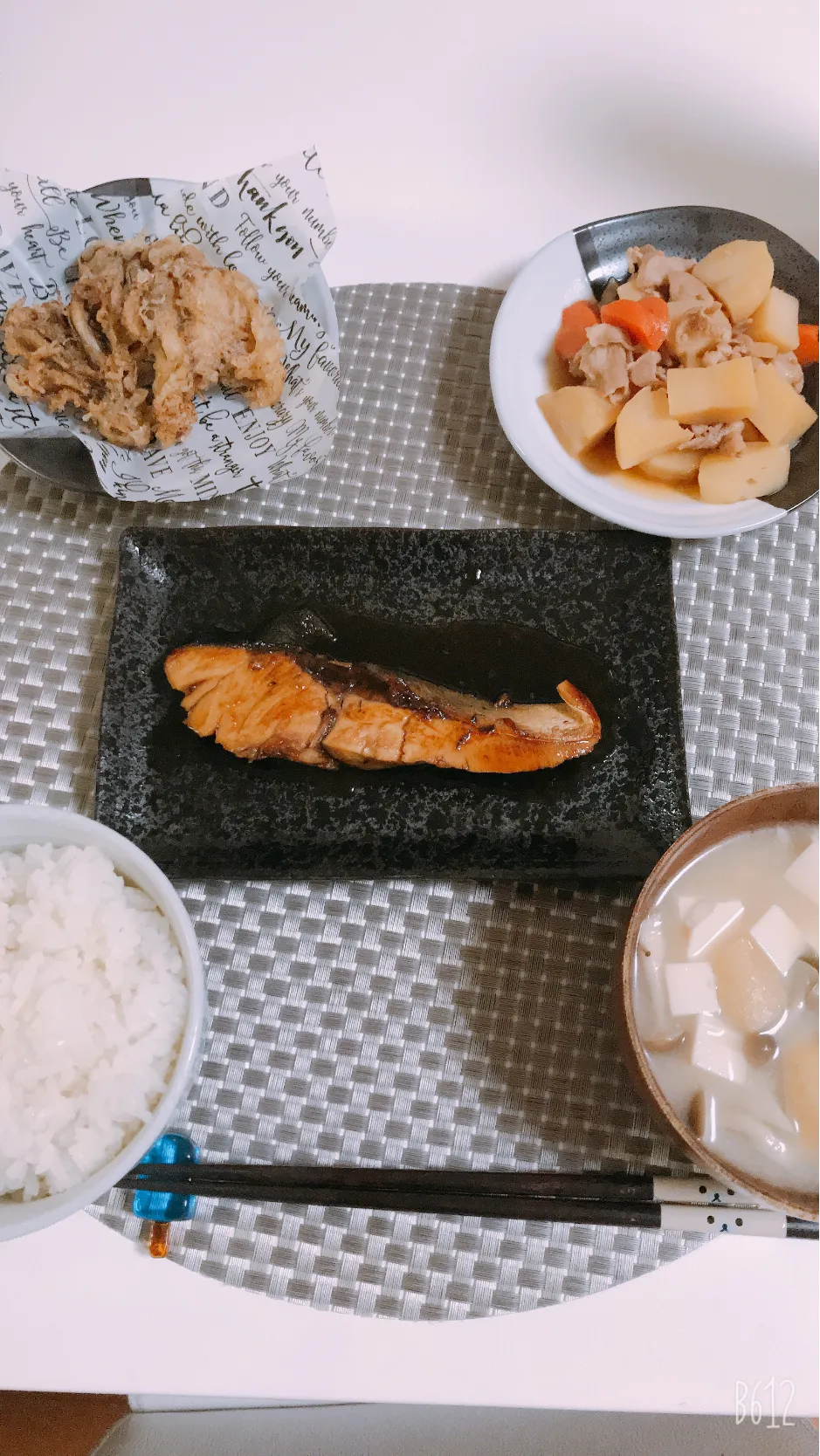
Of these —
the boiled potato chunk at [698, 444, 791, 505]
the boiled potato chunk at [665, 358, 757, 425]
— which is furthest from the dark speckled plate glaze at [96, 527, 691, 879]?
the boiled potato chunk at [665, 358, 757, 425]

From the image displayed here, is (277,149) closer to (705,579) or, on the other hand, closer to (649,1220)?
(705,579)

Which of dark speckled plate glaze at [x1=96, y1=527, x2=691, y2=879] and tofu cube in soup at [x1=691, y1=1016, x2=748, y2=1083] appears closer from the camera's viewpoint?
tofu cube in soup at [x1=691, y1=1016, x2=748, y2=1083]

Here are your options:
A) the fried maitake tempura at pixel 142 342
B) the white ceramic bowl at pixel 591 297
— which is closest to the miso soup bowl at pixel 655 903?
the white ceramic bowl at pixel 591 297

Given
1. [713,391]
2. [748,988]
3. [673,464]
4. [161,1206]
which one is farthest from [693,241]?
[161,1206]

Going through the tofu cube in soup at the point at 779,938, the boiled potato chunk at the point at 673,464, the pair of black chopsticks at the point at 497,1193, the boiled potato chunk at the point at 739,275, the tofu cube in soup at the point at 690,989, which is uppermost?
the boiled potato chunk at the point at 739,275

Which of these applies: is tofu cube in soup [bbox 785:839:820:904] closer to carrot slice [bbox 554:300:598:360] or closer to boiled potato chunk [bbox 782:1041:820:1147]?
boiled potato chunk [bbox 782:1041:820:1147]

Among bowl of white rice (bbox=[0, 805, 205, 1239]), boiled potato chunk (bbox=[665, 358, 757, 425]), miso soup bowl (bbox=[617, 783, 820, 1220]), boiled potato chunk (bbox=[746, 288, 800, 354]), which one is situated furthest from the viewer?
boiled potato chunk (bbox=[746, 288, 800, 354])

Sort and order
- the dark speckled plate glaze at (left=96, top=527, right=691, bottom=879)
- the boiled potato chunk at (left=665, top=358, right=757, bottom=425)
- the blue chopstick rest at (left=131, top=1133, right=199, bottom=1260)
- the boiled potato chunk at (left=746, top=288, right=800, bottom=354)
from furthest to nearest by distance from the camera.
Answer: the boiled potato chunk at (left=746, top=288, right=800, bottom=354)
the boiled potato chunk at (left=665, top=358, right=757, bottom=425)
the dark speckled plate glaze at (left=96, top=527, right=691, bottom=879)
the blue chopstick rest at (left=131, top=1133, right=199, bottom=1260)

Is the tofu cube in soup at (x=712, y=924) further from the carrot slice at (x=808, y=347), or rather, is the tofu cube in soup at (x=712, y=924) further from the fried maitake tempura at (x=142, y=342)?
the fried maitake tempura at (x=142, y=342)
